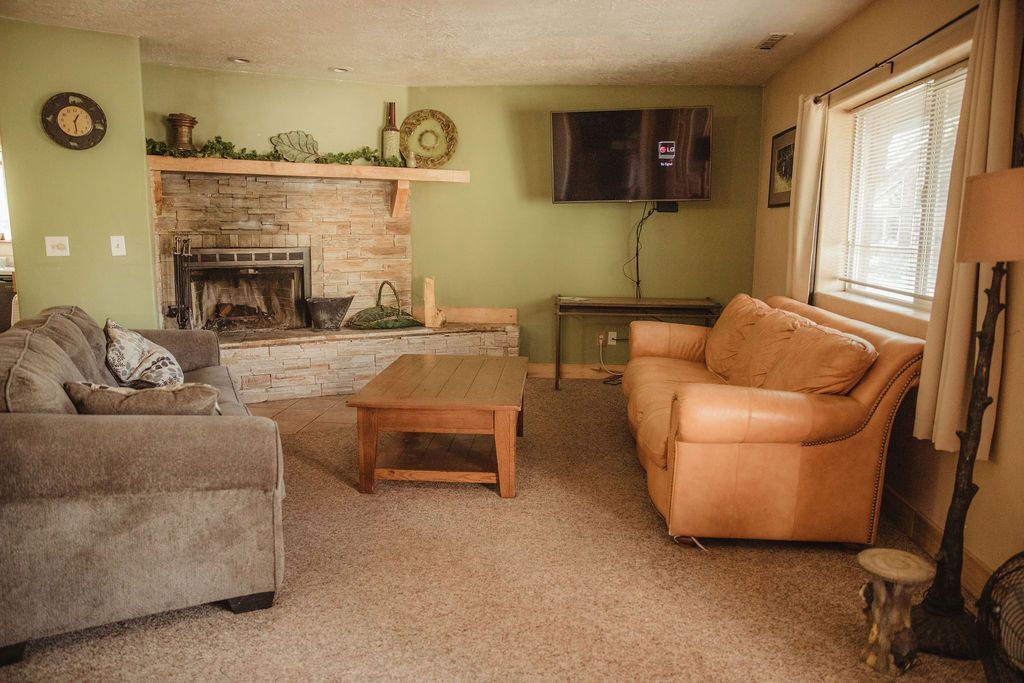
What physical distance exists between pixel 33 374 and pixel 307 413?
2.37m

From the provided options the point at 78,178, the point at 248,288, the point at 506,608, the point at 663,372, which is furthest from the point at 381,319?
the point at 506,608

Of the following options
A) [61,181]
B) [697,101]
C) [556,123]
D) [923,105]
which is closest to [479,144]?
[556,123]

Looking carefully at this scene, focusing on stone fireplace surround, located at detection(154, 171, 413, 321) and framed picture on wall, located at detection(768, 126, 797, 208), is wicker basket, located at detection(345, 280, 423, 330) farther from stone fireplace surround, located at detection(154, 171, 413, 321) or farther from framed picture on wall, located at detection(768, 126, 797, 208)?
framed picture on wall, located at detection(768, 126, 797, 208)

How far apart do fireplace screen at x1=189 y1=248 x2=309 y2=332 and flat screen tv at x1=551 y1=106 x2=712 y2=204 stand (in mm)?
2050

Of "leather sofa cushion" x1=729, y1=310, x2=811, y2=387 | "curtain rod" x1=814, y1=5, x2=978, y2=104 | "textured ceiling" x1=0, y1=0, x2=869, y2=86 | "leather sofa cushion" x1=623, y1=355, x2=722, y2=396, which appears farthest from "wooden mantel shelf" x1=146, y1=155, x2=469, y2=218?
"leather sofa cushion" x1=729, y1=310, x2=811, y2=387

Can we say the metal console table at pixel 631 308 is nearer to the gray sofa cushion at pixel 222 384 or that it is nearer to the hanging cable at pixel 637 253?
the hanging cable at pixel 637 253

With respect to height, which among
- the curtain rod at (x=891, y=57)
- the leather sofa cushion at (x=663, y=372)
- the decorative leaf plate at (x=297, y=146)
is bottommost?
the leather sofa cushion at (x=663, y=372)

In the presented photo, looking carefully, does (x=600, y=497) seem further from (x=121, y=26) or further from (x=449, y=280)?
(x=121, y=26)

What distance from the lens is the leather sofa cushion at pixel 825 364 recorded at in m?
2.51

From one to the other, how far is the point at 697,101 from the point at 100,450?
4.55 meters

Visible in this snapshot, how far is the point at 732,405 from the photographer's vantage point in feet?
7.98

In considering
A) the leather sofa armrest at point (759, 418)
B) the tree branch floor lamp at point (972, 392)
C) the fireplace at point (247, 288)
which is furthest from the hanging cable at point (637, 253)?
the tree branch floor lamp at point (972, 392)

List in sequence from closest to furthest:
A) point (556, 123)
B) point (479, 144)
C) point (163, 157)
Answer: point (163, 157) → point (556, 123) → point (479, 144)

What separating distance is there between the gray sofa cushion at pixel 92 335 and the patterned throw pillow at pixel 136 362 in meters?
0.03
